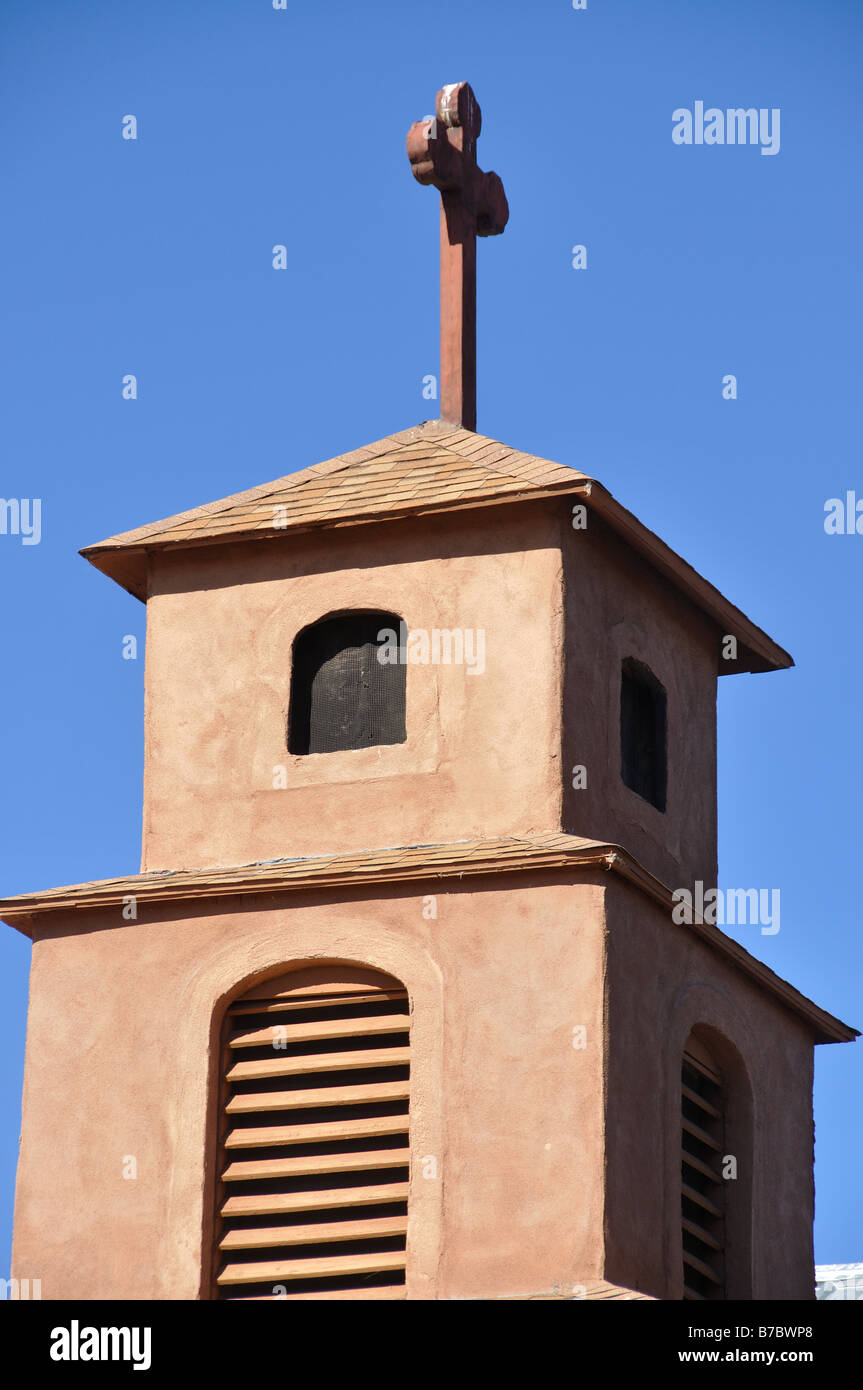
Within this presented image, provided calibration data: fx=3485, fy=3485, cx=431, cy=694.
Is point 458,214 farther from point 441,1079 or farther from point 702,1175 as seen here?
point 702,1175

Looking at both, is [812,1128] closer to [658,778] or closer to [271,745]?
[658,778]

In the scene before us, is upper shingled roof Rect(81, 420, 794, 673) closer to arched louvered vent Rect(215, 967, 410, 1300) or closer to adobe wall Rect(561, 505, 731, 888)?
adobe wall Rect(561, 505, 731, 888)

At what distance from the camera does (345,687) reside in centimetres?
2392

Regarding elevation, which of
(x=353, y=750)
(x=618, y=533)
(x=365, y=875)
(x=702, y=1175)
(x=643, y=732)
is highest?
(x=618, y=533)

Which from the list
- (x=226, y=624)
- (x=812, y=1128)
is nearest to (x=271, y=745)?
(x=226, y=624)

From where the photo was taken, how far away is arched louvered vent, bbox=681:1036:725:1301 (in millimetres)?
23344

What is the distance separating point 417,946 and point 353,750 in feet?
5.79

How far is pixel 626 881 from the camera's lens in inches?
886

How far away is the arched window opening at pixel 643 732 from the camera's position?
80.7 feet

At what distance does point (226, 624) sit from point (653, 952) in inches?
155

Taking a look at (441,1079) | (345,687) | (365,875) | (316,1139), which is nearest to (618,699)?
(345,687)

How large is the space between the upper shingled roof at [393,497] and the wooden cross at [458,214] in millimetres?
336

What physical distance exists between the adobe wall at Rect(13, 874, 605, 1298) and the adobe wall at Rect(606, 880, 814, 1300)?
314mm
